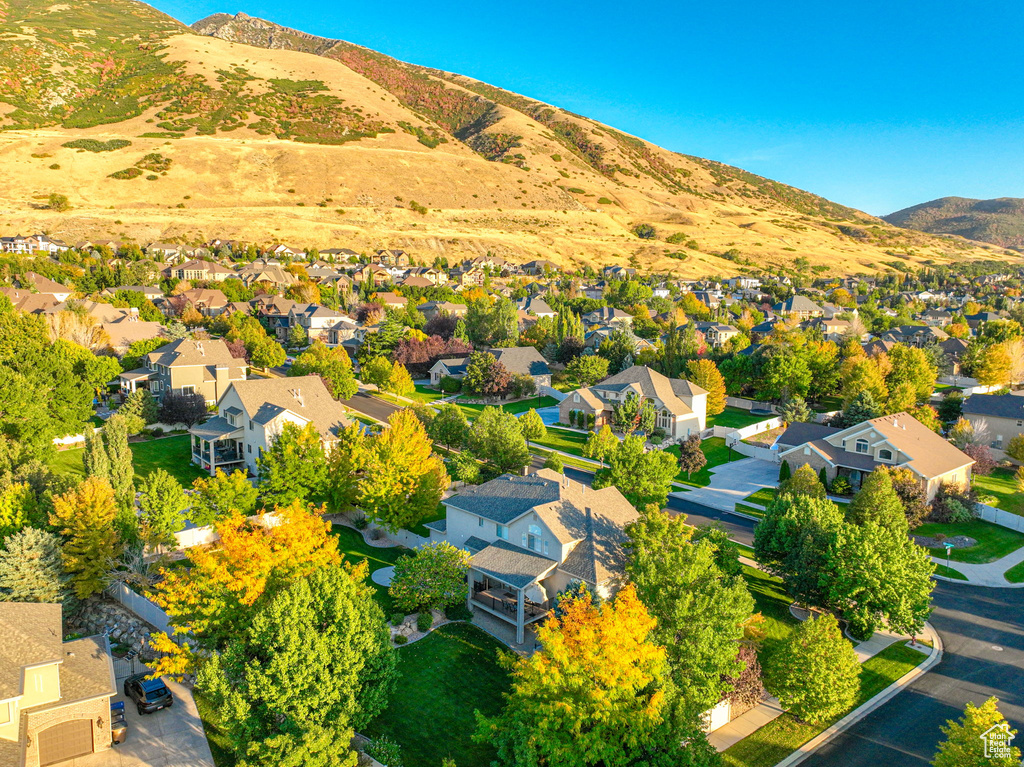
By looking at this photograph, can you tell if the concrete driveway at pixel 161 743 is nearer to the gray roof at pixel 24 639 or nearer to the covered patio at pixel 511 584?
the gray roof at pixel 24 639

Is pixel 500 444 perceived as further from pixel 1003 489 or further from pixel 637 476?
pixel 1003 489

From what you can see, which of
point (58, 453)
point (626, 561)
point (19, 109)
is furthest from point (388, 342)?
point (19, 109)

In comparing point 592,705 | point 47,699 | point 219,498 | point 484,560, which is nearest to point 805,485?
point 484,560

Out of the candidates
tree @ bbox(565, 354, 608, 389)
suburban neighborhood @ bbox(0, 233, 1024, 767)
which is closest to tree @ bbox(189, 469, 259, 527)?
suburban neighborhood @ bbox(0, 233, 1024, 767)

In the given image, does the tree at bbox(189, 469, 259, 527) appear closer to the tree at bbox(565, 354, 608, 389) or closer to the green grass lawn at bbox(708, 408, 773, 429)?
the tree at bbox(565, 354, 608, 389)

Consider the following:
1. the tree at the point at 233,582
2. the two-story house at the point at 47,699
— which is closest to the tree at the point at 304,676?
the tree at the point at 233,582

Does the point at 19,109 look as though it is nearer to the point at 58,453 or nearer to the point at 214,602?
the point at 58,453

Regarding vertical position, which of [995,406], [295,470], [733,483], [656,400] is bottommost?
[733,483]

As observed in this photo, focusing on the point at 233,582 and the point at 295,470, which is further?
the point at 295,470
